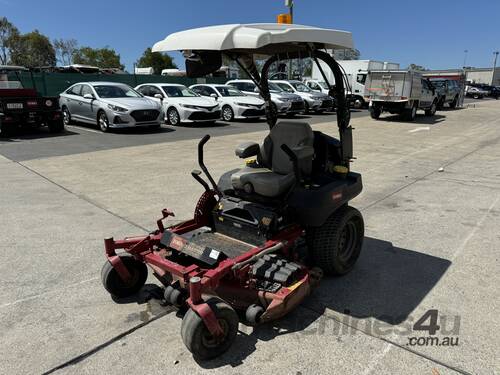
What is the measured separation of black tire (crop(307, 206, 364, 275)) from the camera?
3334 mm

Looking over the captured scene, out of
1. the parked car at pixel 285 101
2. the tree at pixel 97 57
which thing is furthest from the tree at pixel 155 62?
the parked car at pixel 285 101

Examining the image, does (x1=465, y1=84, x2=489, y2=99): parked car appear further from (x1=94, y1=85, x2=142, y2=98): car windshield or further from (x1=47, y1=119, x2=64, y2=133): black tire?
(x1=47, y1=119, x2=64, y2=133): black tire

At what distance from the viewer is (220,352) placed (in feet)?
8.28

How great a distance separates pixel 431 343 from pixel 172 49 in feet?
9.07

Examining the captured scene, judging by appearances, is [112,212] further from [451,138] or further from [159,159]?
[451,138]

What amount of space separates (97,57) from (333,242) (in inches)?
3121

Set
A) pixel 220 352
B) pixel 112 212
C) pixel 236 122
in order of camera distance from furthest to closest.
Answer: pixel 236 122 → pixel 112 212 → pixel 220 352

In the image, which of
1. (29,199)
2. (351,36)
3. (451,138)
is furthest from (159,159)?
(451,138)

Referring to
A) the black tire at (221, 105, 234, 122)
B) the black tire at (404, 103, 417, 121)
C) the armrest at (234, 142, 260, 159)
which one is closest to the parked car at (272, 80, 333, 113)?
the black tire at (404, 103, 417, 121)

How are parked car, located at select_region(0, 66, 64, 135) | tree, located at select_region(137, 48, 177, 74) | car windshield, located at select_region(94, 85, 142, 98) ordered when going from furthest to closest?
tree, located at select_region(137, 48, 177, 74), car windshield, located at select_region(94, 85, 142, 98), parked car, located at select_region(0, 66, 64, 135)

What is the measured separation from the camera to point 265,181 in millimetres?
3262

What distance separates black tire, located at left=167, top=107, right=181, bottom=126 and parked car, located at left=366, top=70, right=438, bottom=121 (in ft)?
29.4

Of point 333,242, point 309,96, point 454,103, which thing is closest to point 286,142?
point 333,242

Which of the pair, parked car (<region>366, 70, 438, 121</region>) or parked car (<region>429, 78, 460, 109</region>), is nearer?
parked car (<region>366, 70, 438, 121</region>)
